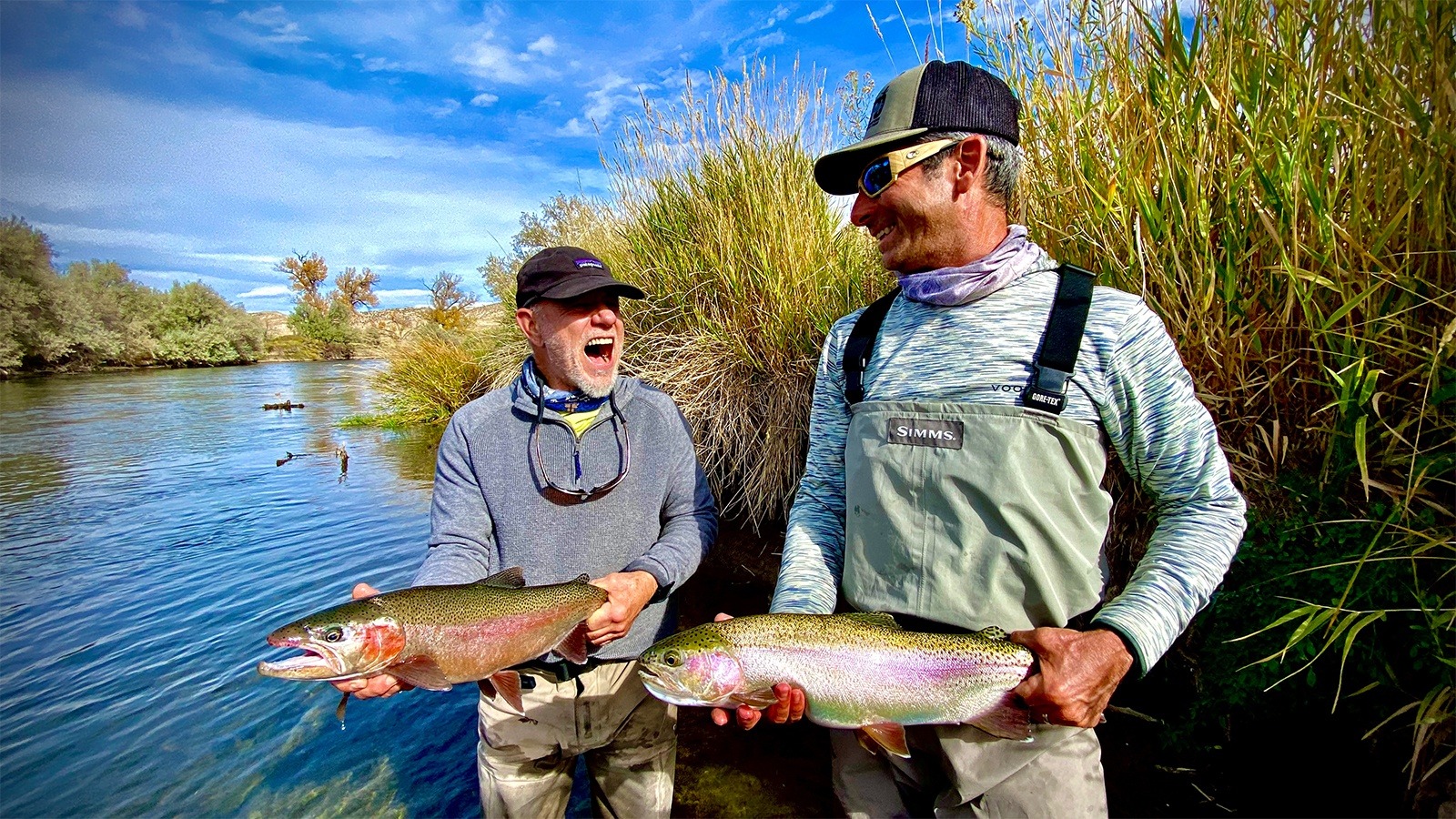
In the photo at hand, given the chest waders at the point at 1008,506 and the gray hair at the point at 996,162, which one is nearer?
the chest waders at the point at 1008,506

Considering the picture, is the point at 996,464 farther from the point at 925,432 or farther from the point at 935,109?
the point at 935,109

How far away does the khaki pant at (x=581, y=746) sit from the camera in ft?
8.44

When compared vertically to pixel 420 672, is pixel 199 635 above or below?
below

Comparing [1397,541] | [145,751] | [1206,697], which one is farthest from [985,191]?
[145,751]

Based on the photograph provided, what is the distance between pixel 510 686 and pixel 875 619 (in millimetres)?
1370

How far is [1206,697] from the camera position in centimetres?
253

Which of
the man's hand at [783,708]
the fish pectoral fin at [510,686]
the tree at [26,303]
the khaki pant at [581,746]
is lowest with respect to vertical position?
the khaki pant at [581,746]

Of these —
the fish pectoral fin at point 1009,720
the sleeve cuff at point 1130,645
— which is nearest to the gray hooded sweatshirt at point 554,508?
the fish pectoral fin at point 1009,720

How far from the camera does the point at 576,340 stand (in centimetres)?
280

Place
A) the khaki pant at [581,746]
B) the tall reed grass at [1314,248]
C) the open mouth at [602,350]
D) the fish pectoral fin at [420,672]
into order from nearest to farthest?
the tall reed grass at [1314,248] < the fish pectoral fin at [420,672] < the khaki pant at [581,746] < the open mouth at [602,350]

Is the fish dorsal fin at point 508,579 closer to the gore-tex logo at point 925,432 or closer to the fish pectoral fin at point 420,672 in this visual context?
the fish pectoral fin at point 420,672

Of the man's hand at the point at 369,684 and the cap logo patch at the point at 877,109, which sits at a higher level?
the cap logo patch at the point at 877,109

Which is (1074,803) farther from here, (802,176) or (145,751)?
(145,751)

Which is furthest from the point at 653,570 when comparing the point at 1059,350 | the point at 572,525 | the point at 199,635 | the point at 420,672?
the point at 199,635
